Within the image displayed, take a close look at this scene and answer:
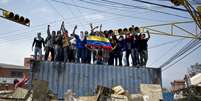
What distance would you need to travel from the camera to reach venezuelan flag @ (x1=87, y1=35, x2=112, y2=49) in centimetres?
1925

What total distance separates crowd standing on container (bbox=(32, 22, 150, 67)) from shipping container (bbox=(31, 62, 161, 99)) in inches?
23.1

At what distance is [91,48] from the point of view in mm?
19219

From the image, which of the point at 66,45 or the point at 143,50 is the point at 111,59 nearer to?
the point at 143,50

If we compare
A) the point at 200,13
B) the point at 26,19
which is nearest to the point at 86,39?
the point at 26,19

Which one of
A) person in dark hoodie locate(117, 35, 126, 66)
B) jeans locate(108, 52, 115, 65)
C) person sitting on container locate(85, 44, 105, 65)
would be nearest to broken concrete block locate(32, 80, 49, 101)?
person sitting on container locate(85, 44, 105, 65)

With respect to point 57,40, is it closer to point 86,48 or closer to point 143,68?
point 86,48

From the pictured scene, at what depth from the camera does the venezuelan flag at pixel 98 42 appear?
1925cm

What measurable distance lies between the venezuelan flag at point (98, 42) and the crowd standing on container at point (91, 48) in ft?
0.58

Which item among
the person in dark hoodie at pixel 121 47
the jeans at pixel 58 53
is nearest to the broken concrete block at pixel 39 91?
the jeans at pixel 58 53

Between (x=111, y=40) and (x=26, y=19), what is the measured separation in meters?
4.90

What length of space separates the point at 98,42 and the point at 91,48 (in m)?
0.54

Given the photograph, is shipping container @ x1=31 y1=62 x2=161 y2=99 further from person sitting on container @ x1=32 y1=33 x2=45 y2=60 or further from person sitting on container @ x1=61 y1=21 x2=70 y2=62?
person sitting on container @ x1=32 y1=33 x2=45 y2=60

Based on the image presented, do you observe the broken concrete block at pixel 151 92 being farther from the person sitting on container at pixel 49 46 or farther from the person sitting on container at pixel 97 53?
the person sitting on container at pixel 49 46

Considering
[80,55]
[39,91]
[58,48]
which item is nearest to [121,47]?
[80,55]
